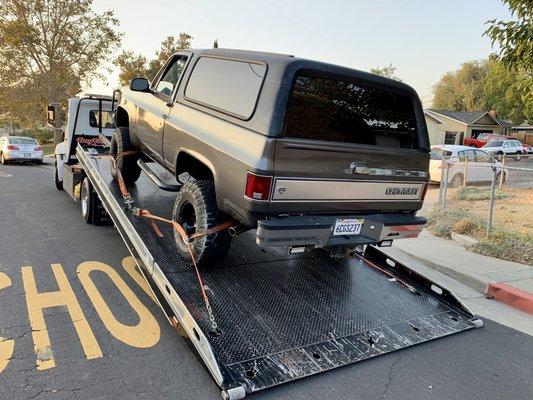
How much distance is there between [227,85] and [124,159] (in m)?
2.76

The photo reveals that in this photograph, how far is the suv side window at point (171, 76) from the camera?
5.12m

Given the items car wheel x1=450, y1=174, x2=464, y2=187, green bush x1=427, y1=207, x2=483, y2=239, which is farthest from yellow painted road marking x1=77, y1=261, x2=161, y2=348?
car wheel x1=450, y1=174, x2=464, y2=187

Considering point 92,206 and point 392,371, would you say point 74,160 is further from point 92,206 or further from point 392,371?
point 392,371

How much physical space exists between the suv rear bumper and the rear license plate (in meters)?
0.03

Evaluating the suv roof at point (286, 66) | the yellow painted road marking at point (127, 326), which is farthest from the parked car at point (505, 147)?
the yellow painted road marking at point (127, 326)

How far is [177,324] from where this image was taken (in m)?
3.47

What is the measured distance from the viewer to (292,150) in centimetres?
355

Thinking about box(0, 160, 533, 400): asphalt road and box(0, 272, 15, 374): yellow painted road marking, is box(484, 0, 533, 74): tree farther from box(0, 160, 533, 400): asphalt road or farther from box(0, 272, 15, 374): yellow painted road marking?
box(0, 272, 15, 374): yellow painted road marking

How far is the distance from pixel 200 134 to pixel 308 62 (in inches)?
48.3

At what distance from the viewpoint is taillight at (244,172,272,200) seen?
3.47 meters

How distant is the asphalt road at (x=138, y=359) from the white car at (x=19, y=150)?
1825 cm

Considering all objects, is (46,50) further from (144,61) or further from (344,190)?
(344,190)

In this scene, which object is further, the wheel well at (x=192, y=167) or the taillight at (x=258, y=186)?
the wheel well at (x=192, y=167)

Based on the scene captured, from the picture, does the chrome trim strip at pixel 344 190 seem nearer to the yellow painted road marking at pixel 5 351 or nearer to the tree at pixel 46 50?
the yellow painted road marking at pixel 5 351
